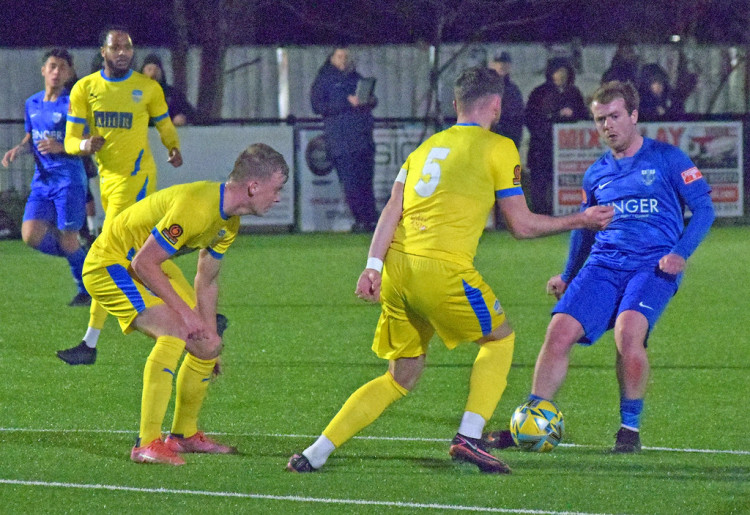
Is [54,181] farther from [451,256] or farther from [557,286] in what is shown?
[451,256]

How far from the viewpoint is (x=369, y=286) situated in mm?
Result: 5570

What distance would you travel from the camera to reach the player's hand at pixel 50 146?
10891 millimetres

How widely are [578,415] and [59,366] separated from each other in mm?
3441

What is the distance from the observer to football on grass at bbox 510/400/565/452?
6113 mm

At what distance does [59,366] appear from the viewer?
8.80 meters

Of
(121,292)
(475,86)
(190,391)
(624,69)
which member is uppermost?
(624,69)

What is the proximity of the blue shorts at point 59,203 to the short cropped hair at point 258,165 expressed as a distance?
5.27 m

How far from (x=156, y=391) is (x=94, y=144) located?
374 cm

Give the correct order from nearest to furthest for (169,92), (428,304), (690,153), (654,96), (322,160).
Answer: (428,304) < (169,92) < (322,160) < (690,153) < (654,96)

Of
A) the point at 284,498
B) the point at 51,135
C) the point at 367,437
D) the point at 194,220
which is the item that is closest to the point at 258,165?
the point at 194,220

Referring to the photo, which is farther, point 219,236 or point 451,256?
point 219,236

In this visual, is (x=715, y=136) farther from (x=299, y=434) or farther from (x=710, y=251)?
(x=299, y=434)

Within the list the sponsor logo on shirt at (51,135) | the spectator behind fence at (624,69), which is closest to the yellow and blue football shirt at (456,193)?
the sponsor logo on shirt at (51,135)

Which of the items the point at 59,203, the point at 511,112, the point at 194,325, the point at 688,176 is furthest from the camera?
the point at 511,112
